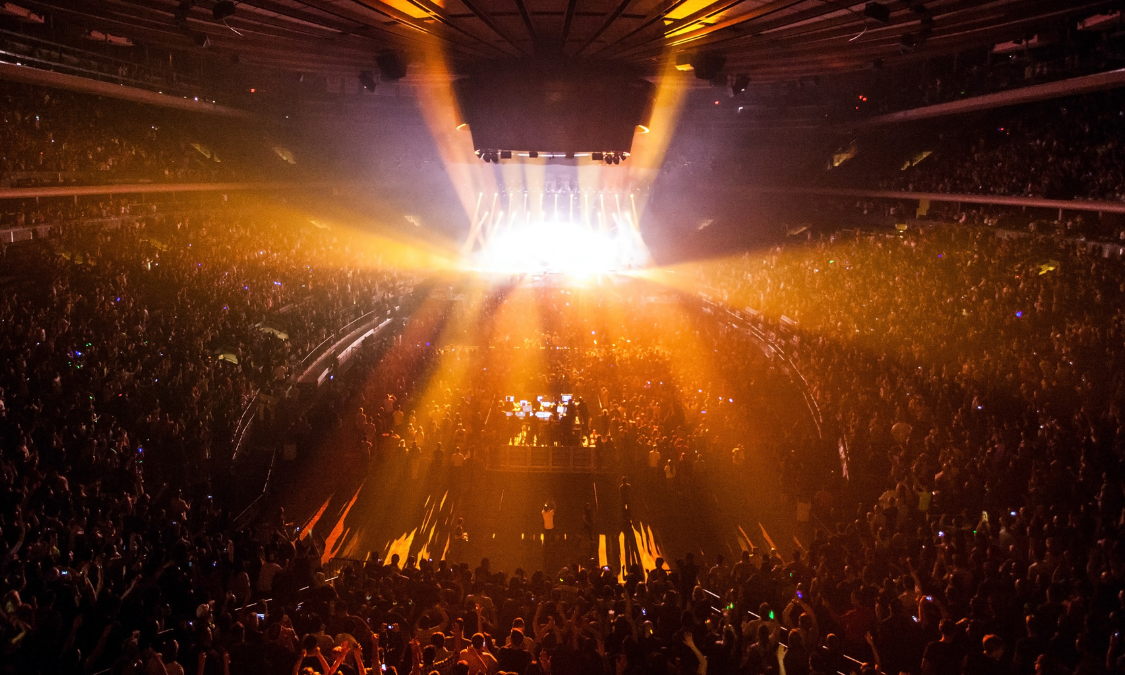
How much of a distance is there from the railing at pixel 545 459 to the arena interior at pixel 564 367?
0.25 ft

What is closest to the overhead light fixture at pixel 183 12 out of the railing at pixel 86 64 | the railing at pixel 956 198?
the railing at pixel 86 64

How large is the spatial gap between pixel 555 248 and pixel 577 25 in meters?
35.8

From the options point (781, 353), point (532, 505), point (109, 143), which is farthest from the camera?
point (781, 353)

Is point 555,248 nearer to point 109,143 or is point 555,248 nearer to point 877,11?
point 109,143

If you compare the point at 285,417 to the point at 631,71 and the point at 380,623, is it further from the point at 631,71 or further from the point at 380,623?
the point at 631,71

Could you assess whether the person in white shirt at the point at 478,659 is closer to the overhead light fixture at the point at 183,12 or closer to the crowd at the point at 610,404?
the overhead light fixture at the point at 183,12

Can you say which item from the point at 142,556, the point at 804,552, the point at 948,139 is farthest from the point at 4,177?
the point at 948,139

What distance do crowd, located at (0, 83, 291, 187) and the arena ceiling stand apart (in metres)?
10.2

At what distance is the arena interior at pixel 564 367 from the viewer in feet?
20.0

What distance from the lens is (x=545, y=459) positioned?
560 inches

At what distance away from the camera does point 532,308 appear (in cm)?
2695

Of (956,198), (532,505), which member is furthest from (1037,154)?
(532,505)

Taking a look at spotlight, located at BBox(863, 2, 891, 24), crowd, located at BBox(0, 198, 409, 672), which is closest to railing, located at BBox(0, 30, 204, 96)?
crowd, located at BBox(0, 198, 409, 672)

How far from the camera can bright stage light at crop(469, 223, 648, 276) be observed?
39562 mm
